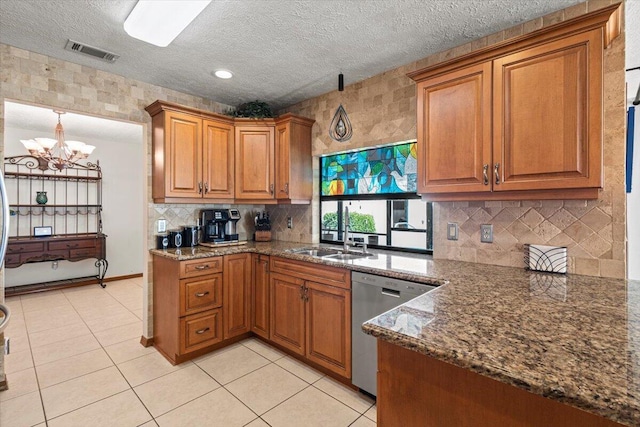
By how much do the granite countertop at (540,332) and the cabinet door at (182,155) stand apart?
2.34 m

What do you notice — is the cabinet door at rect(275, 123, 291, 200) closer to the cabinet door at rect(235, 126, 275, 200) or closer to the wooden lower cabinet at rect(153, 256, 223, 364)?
the cabinet door at rect(235, 126, 275, 200)

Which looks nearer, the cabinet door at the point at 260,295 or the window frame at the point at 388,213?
the window frame at the point at 388,213

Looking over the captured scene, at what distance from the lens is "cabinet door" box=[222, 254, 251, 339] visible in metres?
2.95

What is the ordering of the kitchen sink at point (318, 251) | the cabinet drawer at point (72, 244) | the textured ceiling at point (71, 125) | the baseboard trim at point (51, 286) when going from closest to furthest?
the kitchen sink at point (318, 251) → the textured ceiling at point (71, 125) → the baseboard trim at point (51, 286) → the cabinet drawer at point (72, 244)

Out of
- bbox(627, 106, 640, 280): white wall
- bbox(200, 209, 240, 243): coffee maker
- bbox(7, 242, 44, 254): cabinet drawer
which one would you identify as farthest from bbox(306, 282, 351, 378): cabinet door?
bbox(7, 242, 44, 254): cabinet drawer

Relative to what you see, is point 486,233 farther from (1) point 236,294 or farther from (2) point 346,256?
(1) point 236,294

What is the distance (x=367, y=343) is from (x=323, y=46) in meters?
2.19

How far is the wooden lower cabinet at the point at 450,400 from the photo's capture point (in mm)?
815

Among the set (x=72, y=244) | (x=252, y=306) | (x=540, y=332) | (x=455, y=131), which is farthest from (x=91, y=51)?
(x=72, y=244)

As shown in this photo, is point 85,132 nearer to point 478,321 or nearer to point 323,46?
point 323,46

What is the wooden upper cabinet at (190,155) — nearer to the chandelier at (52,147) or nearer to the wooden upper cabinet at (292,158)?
the wooden upper cabinet at (292,158)

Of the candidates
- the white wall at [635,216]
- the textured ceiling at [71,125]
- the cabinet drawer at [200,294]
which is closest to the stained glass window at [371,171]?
the cabinet drawer at [200,294]

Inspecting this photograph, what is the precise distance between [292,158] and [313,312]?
161cm

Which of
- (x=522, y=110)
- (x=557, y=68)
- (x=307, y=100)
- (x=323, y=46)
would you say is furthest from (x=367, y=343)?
(x=307, y=100)
